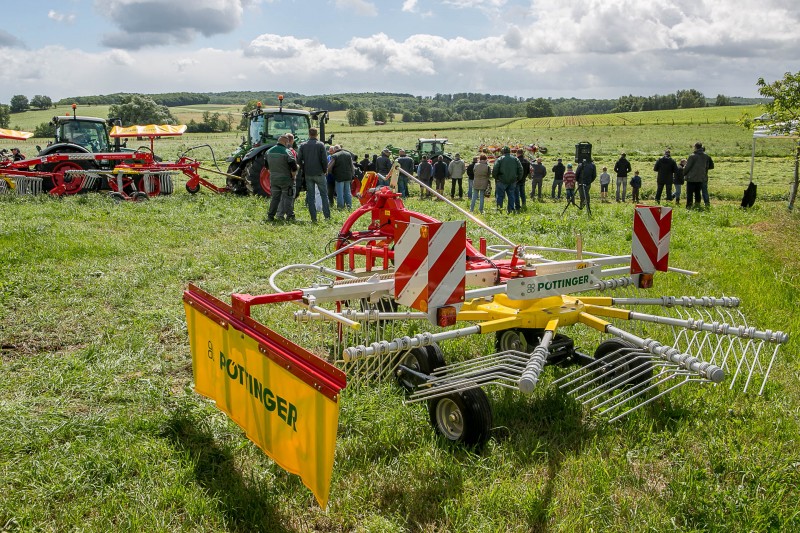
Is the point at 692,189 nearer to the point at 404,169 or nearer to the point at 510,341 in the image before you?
the point at 404,169

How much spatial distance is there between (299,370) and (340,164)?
1227 cm

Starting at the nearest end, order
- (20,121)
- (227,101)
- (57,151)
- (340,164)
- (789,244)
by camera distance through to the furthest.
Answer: (789,244) < (340,164) < (57,151) < (20,121) < (227,101)

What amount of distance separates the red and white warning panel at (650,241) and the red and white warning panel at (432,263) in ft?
4.91

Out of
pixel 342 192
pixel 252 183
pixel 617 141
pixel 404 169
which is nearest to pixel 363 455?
pixel 342 192

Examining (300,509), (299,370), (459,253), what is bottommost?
(300,509)

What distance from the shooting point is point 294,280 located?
7.73m

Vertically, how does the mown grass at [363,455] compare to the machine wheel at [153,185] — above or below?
below

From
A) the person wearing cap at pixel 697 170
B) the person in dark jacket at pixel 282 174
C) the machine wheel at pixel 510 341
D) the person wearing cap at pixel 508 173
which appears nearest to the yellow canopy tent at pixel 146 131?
the person in dark jacket at pixel 282 174

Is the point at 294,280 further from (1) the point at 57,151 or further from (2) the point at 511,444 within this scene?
(1) the point at 57,151

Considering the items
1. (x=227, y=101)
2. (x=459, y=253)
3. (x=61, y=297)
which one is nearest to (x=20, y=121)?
(x=227, y=101)

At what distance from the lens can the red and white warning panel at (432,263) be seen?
3510 millimetres

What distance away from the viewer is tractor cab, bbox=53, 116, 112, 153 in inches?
699

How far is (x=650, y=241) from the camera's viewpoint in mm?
4461

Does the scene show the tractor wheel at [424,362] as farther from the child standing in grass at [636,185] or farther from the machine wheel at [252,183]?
the child standing in grass at [636,185]
